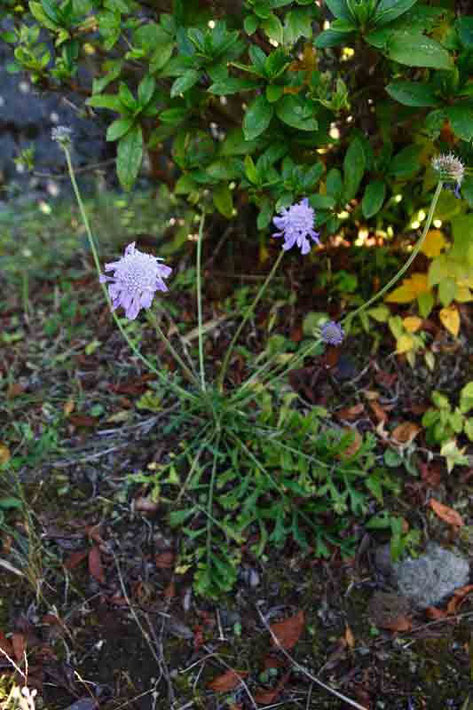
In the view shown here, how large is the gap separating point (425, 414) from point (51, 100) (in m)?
2.30

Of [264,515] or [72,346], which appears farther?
[72,346]

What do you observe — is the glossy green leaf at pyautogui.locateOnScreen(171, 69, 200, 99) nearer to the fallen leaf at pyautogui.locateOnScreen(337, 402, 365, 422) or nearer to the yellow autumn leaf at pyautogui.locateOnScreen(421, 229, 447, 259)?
the yellow autumn leaf at pyautogui.locateOnScreen(421, 229, 447, 259)

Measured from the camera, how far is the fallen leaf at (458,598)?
6.28ft

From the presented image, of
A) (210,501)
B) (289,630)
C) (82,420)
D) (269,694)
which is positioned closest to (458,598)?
(289,630)

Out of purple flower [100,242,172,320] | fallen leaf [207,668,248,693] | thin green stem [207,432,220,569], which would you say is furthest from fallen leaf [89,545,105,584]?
purple flower [100,242,172,320]

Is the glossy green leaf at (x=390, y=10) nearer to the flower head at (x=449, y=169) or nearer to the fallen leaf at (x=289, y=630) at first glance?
the flower head at (x=449, y=169)

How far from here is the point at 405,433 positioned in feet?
7.20

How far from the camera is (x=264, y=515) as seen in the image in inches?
77.7

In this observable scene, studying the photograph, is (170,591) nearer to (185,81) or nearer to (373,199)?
(373,199)

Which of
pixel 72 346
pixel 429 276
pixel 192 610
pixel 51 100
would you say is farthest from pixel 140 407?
pixel 51 100

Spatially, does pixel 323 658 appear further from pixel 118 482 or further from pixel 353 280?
pixel 353 280

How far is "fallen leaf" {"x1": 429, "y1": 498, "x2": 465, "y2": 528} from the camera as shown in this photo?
2.06 m

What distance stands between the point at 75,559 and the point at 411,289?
3.99 feet

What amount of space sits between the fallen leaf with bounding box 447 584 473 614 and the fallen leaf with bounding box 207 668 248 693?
22.1 inches
